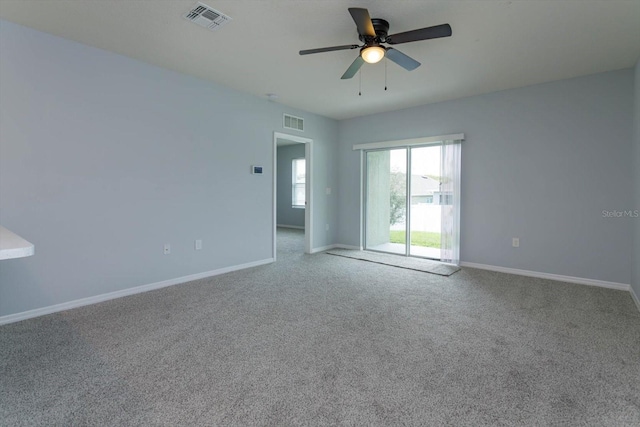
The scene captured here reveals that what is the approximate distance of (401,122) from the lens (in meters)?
5.57

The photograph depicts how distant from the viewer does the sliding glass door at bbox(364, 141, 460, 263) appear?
5.00 metres

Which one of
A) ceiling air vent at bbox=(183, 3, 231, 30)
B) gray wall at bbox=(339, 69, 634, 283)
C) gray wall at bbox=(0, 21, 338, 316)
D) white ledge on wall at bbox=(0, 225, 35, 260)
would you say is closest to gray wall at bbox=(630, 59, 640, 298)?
gray wall at bbox=(339, 69, 634, 283)

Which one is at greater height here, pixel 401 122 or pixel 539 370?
pixel 401 122

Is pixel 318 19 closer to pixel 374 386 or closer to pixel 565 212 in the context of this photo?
pixel 374 386

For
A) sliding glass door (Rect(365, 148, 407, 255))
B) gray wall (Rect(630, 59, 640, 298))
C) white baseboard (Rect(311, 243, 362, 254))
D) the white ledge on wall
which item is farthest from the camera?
white baseboard (Rect(311, 243, 362, 254))

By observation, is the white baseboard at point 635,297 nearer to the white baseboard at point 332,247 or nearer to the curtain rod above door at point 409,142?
the curtain rod above door at point 409,142

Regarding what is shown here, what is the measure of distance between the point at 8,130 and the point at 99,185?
817 millimetres

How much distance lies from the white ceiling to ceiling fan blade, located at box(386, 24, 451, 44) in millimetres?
242

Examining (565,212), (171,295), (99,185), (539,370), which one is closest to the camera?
(539,370)

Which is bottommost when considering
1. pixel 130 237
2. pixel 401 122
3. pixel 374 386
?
pixel 374 386

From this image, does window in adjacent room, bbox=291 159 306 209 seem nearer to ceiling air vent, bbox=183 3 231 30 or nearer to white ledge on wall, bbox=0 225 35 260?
ceiling air vent, bbox=183 3 231 30

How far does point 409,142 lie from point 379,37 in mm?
3001

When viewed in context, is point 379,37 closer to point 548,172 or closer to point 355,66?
point 355,66

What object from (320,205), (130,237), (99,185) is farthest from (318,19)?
(320,205)
